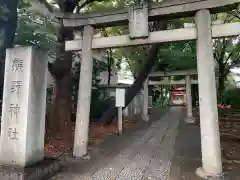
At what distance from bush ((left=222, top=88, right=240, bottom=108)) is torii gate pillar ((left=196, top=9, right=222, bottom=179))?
30.2 feet

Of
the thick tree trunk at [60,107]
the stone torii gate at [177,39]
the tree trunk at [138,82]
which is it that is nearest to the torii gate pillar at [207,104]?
the stone torii gate at [177,39]

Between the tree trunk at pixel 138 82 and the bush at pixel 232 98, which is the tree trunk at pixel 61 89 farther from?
the bush at pixel 232 98

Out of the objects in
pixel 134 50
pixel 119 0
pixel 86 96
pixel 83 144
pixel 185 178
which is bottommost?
pixel 185 178

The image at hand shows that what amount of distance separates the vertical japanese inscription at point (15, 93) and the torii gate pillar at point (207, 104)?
164 inches

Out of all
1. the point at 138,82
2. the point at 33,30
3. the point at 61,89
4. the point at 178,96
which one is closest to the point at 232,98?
the point at 138,82

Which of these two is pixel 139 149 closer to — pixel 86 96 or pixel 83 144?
pixel 83 144

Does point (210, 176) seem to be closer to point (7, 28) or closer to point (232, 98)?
point (7, 28)

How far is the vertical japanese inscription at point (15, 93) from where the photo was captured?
5055mm

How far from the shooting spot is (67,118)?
10.5m

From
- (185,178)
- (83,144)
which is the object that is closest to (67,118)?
(83,144)

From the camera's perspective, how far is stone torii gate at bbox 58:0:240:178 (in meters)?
5.44

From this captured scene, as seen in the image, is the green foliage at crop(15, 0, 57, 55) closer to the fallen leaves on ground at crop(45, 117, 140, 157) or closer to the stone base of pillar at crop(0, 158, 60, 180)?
the fallen leaves on ground at crop(45, 117, 140, 157)

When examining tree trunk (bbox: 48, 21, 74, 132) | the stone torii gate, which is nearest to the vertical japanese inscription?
the stone torii gate

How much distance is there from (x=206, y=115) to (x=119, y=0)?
880cm
